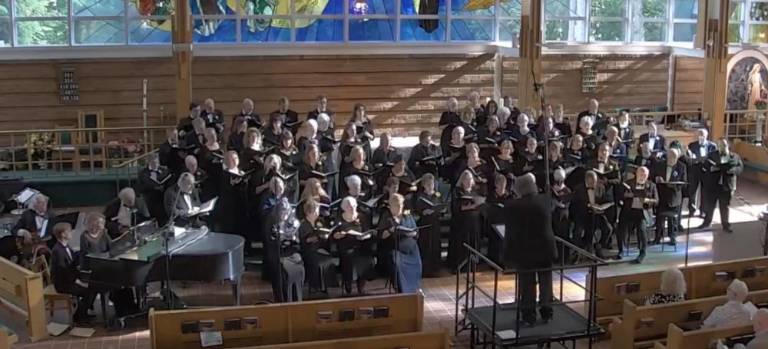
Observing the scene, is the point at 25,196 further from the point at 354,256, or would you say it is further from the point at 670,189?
the point at 670,189

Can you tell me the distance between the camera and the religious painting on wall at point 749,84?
2134 cm

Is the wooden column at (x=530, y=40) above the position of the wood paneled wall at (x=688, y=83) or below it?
above

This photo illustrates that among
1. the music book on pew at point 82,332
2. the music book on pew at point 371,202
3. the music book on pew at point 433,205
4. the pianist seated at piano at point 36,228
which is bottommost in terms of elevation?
the music book on pew at point 82,332

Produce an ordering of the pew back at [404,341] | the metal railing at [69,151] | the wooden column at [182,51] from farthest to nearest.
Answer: the wooden column at [182,51] → the metal railing at [69,151] → the pew back at [404,341]

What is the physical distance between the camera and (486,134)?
48.5 feet

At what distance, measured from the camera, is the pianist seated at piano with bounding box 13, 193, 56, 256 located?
11.4m

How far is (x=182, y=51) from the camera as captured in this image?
16.8 metres

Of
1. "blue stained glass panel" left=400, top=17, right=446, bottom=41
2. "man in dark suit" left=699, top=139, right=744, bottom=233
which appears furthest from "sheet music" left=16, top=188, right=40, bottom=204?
"blue stained glass panel" left=400, top=17, right=446, bottom=41

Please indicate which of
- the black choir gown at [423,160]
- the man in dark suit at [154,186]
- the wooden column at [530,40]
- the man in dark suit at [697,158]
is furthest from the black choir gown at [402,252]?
the wooden column at [530,40]

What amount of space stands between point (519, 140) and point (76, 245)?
6.49 metres

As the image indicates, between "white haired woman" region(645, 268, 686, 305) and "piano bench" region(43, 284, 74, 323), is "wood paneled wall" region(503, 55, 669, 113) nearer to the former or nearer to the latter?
"white haired woman" region(645, 268, 686, 305)

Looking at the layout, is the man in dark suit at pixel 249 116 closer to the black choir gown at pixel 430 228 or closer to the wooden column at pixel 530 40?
the black choir gown at pixel 430 228

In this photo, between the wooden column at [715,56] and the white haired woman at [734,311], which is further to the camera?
the wooden column at [715,56]

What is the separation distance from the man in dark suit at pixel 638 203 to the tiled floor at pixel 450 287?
421mm
